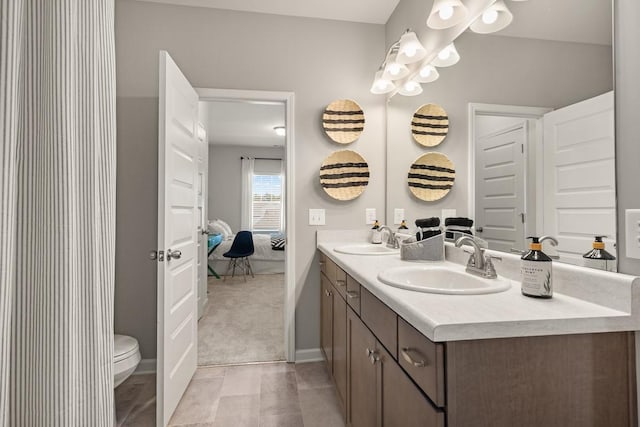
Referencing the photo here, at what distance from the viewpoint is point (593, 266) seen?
37.5 inches

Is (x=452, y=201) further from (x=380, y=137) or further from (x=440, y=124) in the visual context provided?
(x=380, y=137)

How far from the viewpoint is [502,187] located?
4.59 feet

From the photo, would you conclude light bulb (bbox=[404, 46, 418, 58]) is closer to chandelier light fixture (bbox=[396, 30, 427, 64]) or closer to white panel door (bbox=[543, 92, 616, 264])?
chandelier light fixture (bbox=[396, 30, 427, 64])

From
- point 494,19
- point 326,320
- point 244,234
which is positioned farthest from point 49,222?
point 244,234

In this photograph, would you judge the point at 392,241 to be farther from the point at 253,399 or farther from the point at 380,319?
the point at 253,399

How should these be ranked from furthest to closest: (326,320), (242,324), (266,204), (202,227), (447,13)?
(266,204) < (202,227) < (242,324) < (326,320) < (447,13)

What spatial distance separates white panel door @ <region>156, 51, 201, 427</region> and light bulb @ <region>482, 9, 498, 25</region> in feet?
5.19

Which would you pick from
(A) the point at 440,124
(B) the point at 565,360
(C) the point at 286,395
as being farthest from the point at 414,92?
(C) the point at 286,395

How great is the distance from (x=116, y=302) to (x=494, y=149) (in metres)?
2.55

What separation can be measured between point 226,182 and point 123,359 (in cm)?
618

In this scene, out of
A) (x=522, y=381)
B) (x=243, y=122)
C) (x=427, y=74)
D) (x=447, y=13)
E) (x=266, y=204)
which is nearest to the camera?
(x=522, y=381)

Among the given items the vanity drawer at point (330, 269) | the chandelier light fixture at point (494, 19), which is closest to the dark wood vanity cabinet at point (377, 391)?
the vanity drawer at point (330, 269)

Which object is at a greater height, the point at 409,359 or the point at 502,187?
the point at 502,187

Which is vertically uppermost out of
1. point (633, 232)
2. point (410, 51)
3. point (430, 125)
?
point (410, 51)
